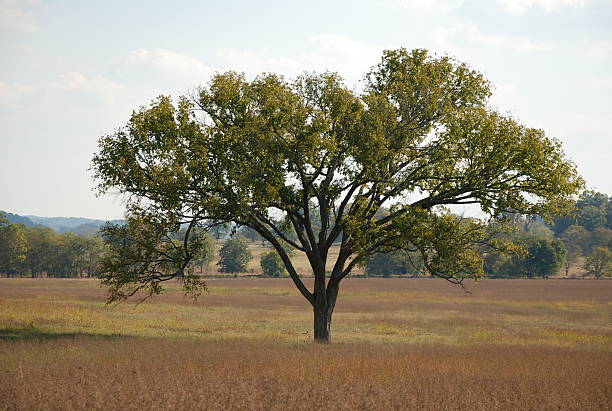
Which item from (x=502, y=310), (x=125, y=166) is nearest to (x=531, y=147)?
(x=125, y=166)

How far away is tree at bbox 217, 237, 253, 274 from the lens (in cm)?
14712

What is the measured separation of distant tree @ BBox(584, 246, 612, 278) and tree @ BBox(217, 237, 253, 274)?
245ft

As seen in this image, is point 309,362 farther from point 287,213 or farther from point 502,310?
point 502,310

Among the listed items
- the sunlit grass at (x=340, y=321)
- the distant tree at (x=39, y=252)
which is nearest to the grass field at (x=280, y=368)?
the sunlit grass at (x=340, y=321)

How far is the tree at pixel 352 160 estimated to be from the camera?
79.6ft

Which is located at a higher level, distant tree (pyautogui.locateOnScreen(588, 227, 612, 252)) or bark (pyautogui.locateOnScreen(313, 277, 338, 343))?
distant tree (pyautogui.locateOnScreen(588, 227, 612, 252))

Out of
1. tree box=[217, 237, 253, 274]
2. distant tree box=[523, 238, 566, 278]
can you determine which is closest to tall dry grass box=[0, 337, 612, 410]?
distant tree box=[523, 238, 566, 278]

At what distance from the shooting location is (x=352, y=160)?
2645 centimetres

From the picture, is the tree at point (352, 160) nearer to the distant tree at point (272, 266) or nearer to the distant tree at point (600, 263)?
the distant tree at point (272, 266)

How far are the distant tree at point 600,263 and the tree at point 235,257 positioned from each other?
7471 centimetres

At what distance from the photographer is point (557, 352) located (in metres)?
23.7

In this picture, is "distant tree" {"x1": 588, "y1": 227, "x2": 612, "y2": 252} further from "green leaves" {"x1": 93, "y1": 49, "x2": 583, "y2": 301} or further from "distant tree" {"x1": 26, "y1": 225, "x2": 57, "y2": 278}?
"green leaves" {"x1": 93, "y1": 49, "x2": 583, "y2": 301}

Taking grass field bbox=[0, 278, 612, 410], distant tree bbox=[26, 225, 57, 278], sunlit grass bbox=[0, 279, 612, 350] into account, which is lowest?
sunlit grass bbox=[0, 279, 612, 350]

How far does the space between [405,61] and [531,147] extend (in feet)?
21.8
